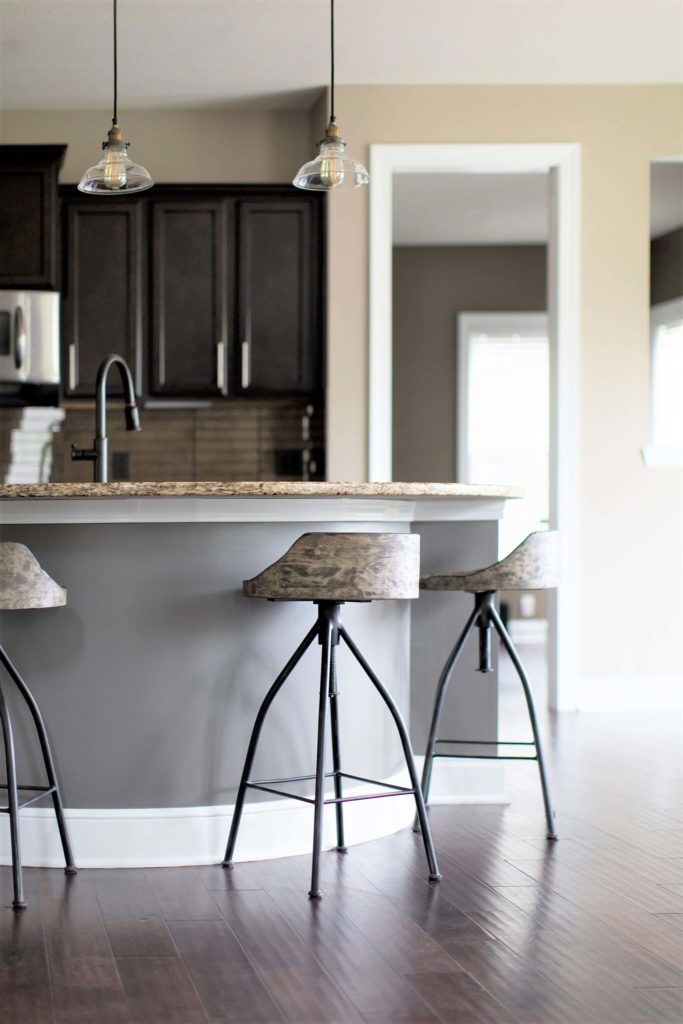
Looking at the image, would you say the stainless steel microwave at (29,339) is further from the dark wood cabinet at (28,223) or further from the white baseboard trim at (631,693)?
the white baseboard trim at (631,693)

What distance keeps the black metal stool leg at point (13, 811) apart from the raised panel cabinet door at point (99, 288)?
2.85 metres

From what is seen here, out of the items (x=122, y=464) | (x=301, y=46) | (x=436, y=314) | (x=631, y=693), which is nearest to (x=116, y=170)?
(x=301, y=46)

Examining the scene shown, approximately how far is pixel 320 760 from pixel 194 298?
125 inches

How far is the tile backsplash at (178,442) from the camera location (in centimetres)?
555

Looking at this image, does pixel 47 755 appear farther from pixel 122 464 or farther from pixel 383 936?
pixel 122 464

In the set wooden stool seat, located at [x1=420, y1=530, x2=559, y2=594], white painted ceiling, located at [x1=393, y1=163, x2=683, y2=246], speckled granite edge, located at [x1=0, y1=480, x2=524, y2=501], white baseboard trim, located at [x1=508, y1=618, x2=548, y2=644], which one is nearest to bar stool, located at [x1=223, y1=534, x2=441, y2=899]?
speckled granite edge, located at [x1=0, y1=480, x2=524, y2=501]

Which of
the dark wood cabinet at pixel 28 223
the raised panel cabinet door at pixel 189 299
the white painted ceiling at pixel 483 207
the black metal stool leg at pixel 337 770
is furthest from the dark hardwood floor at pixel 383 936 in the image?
the white painted ceiling at pixel 483 207

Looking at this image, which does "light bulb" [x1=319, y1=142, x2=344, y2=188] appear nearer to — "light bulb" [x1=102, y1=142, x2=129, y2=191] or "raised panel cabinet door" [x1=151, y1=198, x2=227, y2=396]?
"light bulb" [x1=102, y1=142, x2=129, y2=191]

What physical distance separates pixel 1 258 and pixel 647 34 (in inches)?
115

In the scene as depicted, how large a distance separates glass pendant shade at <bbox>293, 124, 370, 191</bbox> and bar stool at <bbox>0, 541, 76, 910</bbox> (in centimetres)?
149

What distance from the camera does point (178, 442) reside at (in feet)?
18.5

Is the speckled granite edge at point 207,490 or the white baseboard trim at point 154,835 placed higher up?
the speckled granite edge at point 207,490

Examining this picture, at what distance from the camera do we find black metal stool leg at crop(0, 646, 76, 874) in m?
2.75

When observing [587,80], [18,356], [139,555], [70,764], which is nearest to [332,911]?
[70,764]
